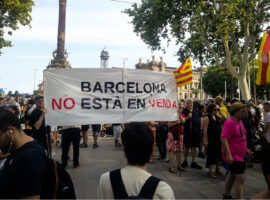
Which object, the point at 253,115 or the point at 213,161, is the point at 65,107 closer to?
the point at 213,161

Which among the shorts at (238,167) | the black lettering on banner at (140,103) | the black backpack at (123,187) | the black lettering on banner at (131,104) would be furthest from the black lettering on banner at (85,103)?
the black backpack at (123,187)

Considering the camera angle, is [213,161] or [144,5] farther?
[144,5]

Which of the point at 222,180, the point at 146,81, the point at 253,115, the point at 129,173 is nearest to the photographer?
the point at 129,173

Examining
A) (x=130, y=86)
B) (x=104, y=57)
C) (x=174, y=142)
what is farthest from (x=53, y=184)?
(x=104, y=57)

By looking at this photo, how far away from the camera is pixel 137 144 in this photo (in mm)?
1681

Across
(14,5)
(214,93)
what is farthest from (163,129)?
(214,93)

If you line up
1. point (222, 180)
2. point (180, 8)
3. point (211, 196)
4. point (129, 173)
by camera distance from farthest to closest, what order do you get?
point (180, 8) → point (222, 180) → point (211, 196) → point (129, 173)

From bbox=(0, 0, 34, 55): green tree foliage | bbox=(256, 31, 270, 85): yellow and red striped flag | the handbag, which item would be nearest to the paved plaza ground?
the handbag

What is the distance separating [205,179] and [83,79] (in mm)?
3384

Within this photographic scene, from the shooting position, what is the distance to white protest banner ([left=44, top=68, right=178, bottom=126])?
4770 mm

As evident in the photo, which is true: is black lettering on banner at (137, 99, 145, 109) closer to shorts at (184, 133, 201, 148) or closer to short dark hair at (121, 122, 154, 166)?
shorts at (184, 133, 201, 148)

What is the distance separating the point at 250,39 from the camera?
19.4 metres

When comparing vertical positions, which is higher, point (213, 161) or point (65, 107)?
point (65, 107)

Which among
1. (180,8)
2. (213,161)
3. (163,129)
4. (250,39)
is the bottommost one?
(213,161)
